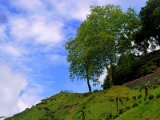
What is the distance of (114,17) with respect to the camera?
85.3 metres

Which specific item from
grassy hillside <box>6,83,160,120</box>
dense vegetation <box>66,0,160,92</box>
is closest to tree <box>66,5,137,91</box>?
dense vegetation <box>66,0,160,92</box>

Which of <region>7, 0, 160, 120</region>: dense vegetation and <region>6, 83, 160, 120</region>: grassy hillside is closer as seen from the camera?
<region>6, 83, 160, 120</region>: grassy hillside

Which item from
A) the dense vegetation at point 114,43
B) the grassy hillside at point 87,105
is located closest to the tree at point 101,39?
the dense vegetation at point 114,43

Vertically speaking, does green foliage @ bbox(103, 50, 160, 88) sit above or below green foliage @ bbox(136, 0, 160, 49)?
below

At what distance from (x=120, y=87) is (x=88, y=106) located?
22.3ft

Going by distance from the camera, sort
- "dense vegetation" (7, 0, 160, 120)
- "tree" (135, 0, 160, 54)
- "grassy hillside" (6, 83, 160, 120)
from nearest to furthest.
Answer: "grassy hillside" (6, 83, 160, 120)
"dense vegetation" (7, 0, 160, 120)
"tree" (135, 0, 160, 54)

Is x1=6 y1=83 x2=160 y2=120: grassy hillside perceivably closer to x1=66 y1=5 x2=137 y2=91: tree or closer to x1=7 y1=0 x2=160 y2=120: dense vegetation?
x1=7 y1=0 x2=160 y2=120: dense vegetation

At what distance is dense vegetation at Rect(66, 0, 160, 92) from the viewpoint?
8238 centimetres

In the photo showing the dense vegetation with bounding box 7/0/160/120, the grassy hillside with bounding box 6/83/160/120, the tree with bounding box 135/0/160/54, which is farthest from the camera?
the tree with bounding box 135/0/160/54

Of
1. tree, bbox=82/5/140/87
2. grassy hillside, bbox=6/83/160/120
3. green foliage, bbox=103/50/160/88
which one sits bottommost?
grassy hillside, bbox=6/83/160/120

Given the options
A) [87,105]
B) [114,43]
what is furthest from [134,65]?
[87,105]

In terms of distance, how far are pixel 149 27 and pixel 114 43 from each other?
1016 centimetres

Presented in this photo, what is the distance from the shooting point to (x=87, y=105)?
72.4m

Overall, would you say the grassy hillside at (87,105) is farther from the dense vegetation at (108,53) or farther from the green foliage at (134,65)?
the green foliage at (134,65)
